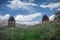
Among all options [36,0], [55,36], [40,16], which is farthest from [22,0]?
[55,36]

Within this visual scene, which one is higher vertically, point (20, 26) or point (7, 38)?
point (20, 26)

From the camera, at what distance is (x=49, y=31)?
11.5ft

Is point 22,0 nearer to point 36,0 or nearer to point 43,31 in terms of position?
point 36,0

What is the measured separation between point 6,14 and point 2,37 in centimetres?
52

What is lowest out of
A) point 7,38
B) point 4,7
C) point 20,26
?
point 7,38

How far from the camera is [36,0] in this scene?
365cm

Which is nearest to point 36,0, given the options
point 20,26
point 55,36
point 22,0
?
point 22,0

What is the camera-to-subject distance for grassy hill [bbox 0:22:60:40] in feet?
11.2

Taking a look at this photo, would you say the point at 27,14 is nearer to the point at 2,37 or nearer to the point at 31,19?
the point at 31,19

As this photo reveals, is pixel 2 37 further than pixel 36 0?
No

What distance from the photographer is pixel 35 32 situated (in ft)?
11.4

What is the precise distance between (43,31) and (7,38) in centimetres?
81

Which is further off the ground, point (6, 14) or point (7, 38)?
point (6, 14)

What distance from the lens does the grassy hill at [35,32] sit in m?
3.41
